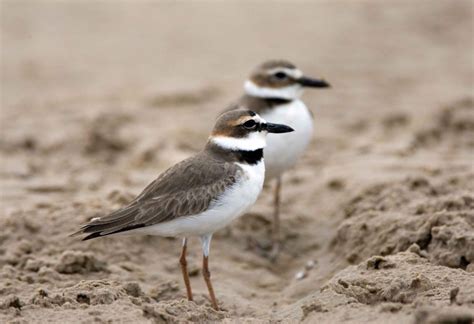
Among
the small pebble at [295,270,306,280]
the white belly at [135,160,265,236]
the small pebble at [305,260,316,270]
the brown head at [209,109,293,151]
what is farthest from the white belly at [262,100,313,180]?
the white belly at [135,160,265,236]

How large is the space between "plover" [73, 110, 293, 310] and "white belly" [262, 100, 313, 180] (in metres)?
1.51

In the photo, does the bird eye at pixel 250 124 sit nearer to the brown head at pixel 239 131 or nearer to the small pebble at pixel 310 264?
the brown head at pixel 239 131

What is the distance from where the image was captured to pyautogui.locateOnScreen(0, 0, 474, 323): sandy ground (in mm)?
5496

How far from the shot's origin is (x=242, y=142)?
634cm

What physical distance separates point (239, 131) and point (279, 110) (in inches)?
77.8

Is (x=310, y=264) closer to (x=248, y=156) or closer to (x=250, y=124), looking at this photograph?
(x=248, y=156)

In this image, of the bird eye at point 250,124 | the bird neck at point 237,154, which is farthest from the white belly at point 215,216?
the bird eye at point 250,124

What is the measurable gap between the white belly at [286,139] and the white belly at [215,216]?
1830 mm

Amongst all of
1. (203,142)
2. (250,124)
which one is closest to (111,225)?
(250,124)

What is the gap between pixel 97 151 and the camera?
9.74 meters

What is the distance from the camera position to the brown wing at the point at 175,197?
5.81 meters

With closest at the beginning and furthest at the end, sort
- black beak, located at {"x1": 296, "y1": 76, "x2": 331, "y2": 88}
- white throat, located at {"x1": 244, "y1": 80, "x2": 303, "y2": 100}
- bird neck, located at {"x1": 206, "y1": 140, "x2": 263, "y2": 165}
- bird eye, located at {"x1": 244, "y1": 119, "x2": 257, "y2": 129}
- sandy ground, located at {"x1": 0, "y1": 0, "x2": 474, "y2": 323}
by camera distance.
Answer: sandy ground, located at {"x1": 0, "y1": 0, "x2": 474, "y2": 323} → bird neck, located at {"x1": 206, "y1": 140, "x2": 263, "y2": 165} → bird eye, located at {"x1": 244, "y1": 119, "x2": 257, "y2": 129} → white throat, located at {"x1": 244, "y1": 80, "x2": 303, "y2": 100} → black beak, located at {"x1": 296, "y1": 76, "x2": 331, "y2": 88}

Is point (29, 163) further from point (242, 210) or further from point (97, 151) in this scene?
point (242, 210)

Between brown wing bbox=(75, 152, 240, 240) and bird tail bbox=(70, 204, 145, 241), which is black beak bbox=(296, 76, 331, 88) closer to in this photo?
brown wing bbox=(75, 152, 240, 240)
